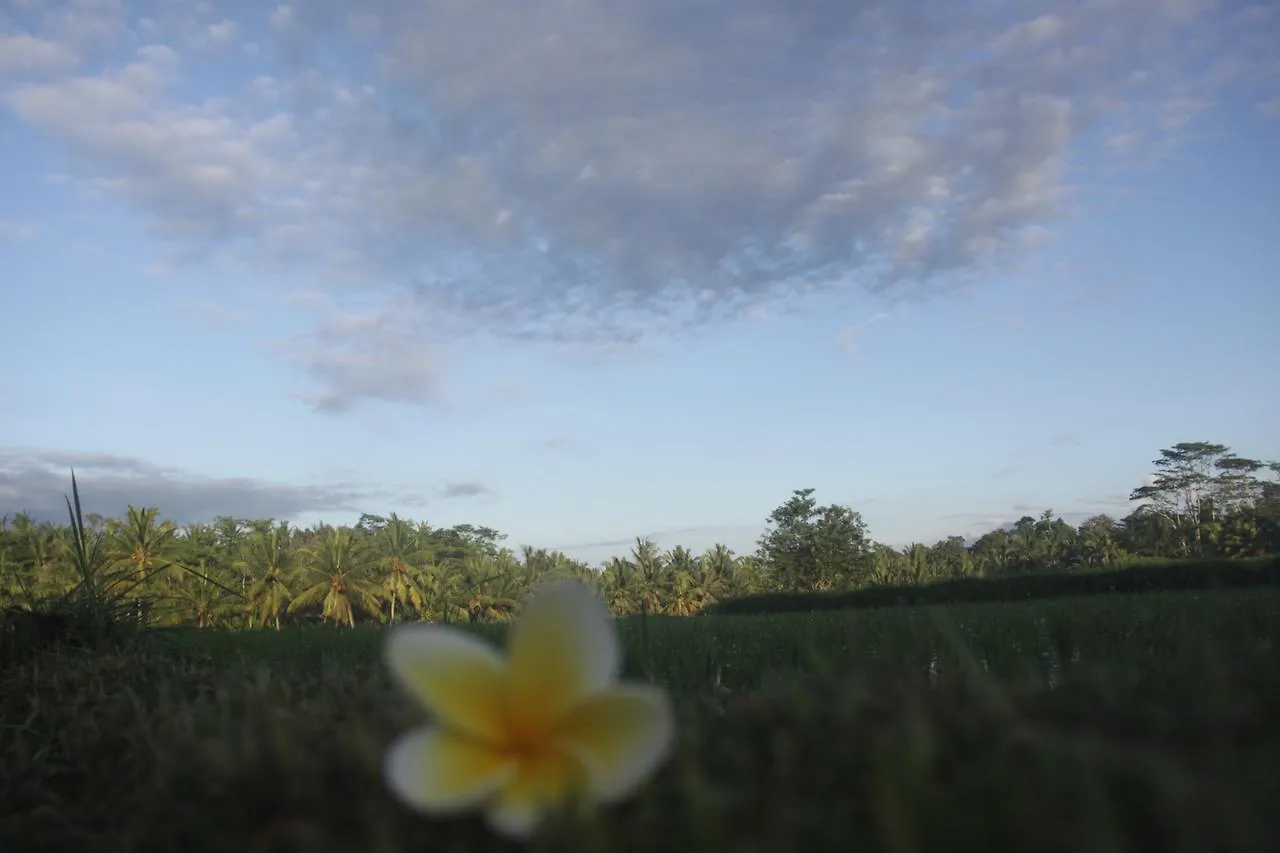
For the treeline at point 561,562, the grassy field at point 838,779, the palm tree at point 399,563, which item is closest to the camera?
the grassy field at point 838,779

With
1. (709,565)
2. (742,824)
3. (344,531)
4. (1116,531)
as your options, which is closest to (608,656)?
(742,824)

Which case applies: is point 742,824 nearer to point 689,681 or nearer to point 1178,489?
point 689,681

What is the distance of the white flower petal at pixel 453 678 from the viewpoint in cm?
86

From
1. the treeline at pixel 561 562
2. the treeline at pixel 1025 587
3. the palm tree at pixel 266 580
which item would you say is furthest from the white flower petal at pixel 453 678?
the palm tree at pixel 266 580

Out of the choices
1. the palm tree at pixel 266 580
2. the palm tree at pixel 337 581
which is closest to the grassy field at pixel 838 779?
the palm tree at pixel 266 580

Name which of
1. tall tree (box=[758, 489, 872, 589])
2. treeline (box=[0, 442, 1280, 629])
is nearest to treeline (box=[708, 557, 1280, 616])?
treeline (box=[0, 442, 1280, 629])

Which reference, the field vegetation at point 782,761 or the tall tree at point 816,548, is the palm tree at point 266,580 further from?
the field vegetation at point 782,761

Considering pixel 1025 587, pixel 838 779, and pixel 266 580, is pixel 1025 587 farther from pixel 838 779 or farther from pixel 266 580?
pixel 266 580

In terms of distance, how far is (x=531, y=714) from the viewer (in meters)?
0.87

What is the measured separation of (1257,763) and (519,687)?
65 cm

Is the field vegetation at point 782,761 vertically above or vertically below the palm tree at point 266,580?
above

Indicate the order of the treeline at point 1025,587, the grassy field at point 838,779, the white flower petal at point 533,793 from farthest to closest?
the treeline at point 1025,587 < the white flower petal at point 533,793 < the grassy field at point 838,779

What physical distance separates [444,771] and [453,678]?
112 mm

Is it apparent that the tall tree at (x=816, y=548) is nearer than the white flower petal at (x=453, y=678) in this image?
No
